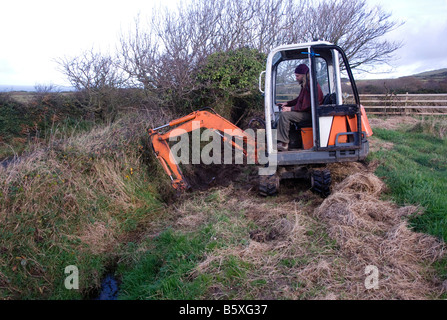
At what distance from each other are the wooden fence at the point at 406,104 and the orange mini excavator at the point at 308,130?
39.5 ft

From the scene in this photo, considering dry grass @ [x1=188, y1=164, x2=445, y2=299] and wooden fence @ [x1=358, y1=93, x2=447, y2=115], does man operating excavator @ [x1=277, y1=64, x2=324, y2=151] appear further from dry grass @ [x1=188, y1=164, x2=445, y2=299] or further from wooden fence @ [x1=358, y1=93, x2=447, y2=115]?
wooden fence @ [x1=358, y1=93, x2=447, y2=115]

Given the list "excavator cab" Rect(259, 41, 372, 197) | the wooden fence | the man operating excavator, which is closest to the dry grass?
"excavator cab" Rect(259, 41, 372, 197)

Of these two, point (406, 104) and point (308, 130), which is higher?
point (406, 104)

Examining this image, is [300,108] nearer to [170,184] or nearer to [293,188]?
[293,188]

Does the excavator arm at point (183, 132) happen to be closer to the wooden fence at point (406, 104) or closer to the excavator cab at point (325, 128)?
the excavator cab at point (325, 128)

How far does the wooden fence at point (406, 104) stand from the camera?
16328 mm

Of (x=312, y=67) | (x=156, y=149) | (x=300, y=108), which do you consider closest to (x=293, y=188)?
(x=300, y=108)

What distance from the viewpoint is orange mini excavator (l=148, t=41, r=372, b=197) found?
545cm

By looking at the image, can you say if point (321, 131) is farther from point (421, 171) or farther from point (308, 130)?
point (421, 171)

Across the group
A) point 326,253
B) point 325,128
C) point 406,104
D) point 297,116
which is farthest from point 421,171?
point 406,104

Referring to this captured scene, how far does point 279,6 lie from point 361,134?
9.73 meters

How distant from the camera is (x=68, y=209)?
16.9ft

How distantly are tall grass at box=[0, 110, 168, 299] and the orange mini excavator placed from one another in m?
0.84

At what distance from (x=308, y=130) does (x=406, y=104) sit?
13620 mm
